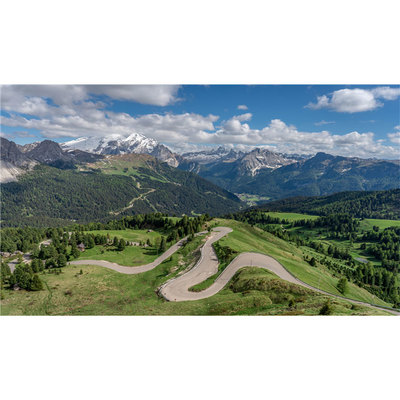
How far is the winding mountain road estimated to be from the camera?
3928 centimetres

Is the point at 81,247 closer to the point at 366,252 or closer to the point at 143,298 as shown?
the point at 143,298

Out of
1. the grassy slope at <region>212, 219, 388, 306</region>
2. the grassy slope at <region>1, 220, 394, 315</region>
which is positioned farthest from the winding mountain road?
the grassy slope at <region>212, 219, 388, 306</region>

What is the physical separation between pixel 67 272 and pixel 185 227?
1639 inches

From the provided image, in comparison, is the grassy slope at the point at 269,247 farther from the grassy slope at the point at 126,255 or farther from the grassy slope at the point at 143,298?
the grassy slope at the point at 126,255

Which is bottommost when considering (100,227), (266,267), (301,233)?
(301,233)

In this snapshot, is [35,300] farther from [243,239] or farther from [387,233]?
[387,233]

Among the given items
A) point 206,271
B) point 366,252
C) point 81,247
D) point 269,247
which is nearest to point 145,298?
point 206,271

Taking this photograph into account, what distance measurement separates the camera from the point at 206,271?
48219mm

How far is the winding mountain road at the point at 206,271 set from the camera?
39.3 m

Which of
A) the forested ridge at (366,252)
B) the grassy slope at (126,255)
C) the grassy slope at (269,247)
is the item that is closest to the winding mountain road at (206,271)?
the grassy slope at (126,255)

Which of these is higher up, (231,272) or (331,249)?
(231,272)

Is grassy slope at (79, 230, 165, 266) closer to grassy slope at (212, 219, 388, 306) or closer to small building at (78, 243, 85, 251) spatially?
small building at (78, 243, 85, 251)

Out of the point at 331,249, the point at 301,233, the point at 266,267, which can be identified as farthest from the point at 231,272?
the point at 301,233

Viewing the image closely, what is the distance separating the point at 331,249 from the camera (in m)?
139
